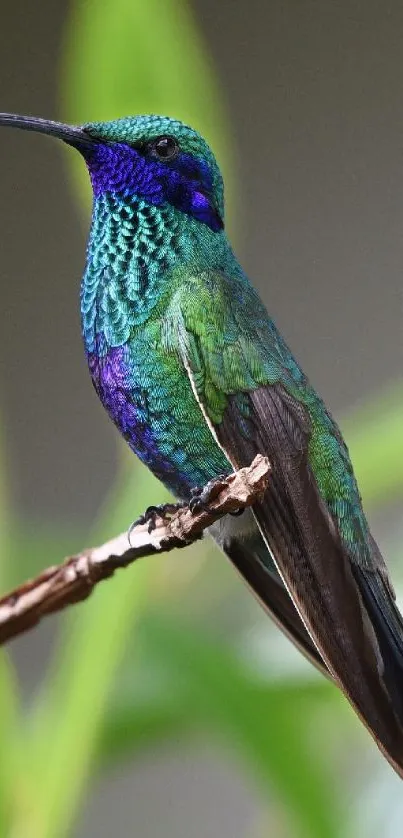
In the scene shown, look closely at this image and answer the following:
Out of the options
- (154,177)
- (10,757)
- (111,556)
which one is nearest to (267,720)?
(10,757)

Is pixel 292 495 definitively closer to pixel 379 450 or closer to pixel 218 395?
pixel 218 395

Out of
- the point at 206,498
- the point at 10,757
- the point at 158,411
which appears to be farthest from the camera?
the point at 10,757

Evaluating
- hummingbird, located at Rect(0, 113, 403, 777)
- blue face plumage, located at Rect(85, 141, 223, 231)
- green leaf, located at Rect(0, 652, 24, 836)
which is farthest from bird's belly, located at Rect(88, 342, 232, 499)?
green leaf, located at Rect(0, 652, 24, 836)

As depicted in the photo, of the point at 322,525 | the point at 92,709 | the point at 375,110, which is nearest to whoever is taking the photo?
the point at 322,525

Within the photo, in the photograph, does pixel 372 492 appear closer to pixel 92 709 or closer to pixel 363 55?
pixel 92 709

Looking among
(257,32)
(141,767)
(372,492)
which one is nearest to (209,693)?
(372,492)

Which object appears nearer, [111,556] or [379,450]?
[111,556]

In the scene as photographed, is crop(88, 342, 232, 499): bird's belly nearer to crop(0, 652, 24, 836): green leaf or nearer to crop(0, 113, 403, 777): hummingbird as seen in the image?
crop(0, 113, 403, 777): hummingbird

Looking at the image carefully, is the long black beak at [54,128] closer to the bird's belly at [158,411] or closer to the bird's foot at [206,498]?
the bird's belly at [158,411]
